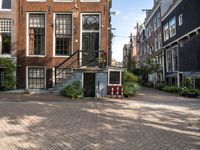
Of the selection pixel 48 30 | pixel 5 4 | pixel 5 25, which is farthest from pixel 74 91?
pixel 5 4

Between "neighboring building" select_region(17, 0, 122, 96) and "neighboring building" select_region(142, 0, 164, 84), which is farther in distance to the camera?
"neighboring building" select_region(142, 0, 164, 84)

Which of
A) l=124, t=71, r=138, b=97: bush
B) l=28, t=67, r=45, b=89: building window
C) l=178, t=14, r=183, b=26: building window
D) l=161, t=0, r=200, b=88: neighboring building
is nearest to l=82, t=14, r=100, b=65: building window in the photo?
l=124, t=71, r=138, b=97: bush

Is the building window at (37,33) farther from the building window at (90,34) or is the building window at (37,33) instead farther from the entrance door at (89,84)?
the entrance door at (89,84)

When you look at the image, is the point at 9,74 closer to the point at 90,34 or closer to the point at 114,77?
the point at 90,34

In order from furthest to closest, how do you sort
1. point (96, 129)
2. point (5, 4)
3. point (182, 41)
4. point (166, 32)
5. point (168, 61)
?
point (166, 32), point (168, 61), point (182, 41), point (5, 4), point (96, 129)

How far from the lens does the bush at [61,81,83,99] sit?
64.3ft

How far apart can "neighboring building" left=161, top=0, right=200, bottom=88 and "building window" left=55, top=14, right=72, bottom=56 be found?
40.2ft

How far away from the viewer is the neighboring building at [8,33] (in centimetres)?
2388

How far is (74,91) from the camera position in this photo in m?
19.7

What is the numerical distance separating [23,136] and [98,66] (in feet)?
43.4

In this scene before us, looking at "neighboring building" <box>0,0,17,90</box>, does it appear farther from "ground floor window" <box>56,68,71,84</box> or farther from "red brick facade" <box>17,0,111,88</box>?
"ground floor window" <box>56,68,71,84</box>

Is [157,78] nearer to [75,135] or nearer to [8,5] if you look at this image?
[8,5]

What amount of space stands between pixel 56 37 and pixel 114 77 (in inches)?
235

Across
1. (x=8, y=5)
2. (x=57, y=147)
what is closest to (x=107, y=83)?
(x=8, y=5)
